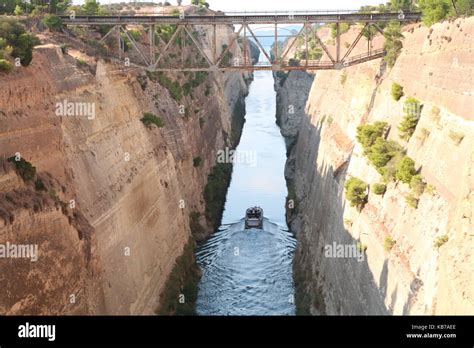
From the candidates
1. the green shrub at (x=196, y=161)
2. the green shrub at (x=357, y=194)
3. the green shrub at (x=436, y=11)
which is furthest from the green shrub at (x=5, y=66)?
the green shrub at (x=196, y=161)

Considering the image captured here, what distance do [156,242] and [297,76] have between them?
60.4 meters

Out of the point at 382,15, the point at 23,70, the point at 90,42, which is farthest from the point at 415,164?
the point at 90,42

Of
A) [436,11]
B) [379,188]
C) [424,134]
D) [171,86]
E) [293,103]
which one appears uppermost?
[436,11]

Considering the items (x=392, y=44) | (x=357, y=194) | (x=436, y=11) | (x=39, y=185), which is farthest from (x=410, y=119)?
(x=39, y=185)

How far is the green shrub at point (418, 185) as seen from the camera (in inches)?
941

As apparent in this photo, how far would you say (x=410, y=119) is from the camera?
91.9 feet

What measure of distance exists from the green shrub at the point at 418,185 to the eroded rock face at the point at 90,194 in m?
12.9

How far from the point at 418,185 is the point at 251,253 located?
77.8ft

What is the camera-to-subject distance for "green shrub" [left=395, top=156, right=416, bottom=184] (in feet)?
83.4

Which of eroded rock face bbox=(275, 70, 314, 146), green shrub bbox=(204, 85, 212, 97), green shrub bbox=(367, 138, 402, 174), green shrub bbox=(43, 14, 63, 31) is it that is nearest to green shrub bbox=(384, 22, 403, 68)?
green shrub bbox=(367, 138, 402, 174)

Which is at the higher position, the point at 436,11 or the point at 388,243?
the point at 436,11

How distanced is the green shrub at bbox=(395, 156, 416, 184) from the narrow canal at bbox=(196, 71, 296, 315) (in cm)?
1321

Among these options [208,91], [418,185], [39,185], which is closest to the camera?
[39,185]

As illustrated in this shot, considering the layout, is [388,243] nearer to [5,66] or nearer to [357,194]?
A: [357,194]
